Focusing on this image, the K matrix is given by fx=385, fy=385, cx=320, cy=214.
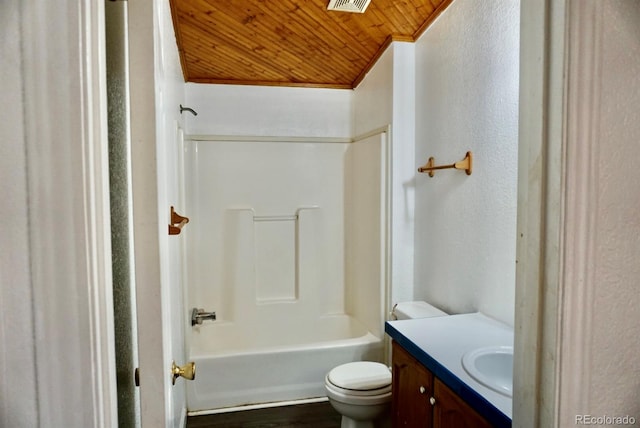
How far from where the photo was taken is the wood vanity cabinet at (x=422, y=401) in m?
1.27

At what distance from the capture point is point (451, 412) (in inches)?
52.4

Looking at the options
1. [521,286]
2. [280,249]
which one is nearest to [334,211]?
[280,249]

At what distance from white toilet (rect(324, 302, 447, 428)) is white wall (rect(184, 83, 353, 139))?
1.83m

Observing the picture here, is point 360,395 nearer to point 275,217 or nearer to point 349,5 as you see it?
point 275,217

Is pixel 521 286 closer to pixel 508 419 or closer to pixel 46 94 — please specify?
pixel 508 419

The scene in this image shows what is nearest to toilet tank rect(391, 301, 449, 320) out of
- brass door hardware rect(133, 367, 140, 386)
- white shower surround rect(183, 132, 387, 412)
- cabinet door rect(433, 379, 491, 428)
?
white shower surround rect(183, 132, 387, 412)

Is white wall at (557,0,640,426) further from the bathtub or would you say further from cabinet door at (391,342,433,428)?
the bathtub

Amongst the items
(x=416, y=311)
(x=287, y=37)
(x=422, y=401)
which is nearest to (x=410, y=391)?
(x=422, y=401)

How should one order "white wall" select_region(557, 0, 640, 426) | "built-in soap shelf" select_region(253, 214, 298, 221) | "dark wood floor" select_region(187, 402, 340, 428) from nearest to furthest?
"white wall" select_region(557, 0, 640, 426) < "dark wood floor" select_region(187, 402, 340, 428) < "built-in soap shelf" select_region(253, 214, 298, 221)

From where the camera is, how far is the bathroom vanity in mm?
1192

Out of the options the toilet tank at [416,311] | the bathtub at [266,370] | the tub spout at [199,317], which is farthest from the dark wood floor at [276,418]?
the toilet tank at [416,311]

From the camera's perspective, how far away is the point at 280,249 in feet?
11.1

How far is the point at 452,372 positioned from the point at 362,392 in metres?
0.87

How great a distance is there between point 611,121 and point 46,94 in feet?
2.82
